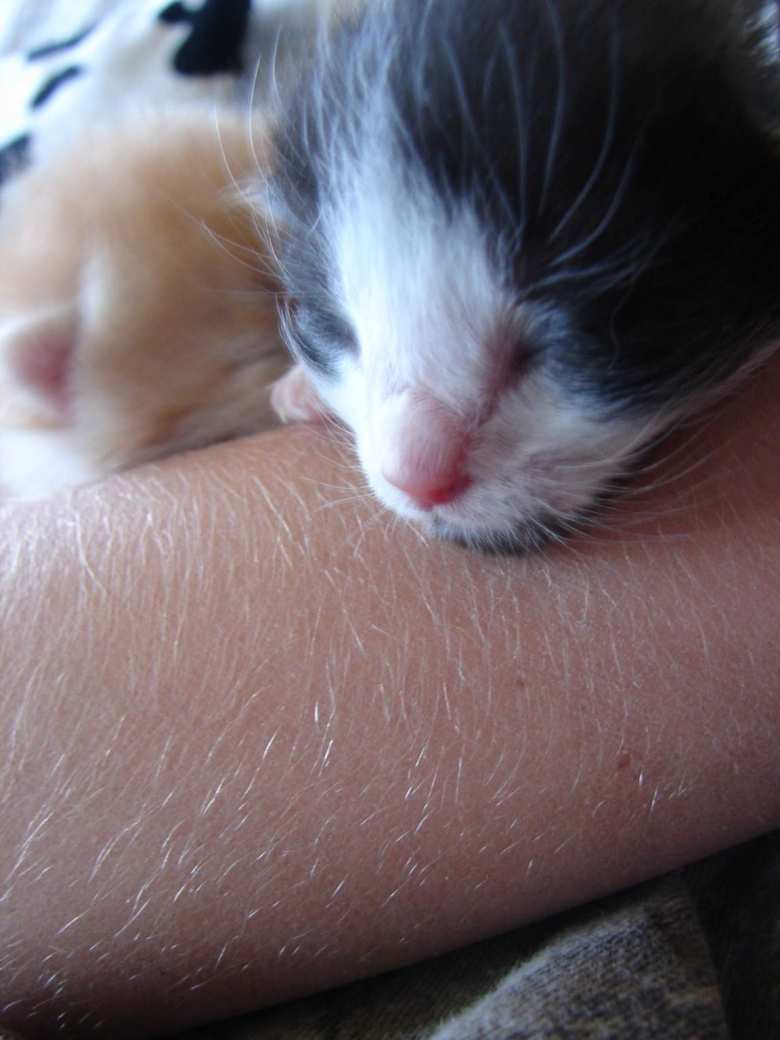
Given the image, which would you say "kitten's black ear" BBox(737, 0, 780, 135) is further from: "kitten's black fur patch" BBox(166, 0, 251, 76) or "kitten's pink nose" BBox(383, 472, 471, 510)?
"kitten's black fur patch" BBox(166, 0, 251, 76)

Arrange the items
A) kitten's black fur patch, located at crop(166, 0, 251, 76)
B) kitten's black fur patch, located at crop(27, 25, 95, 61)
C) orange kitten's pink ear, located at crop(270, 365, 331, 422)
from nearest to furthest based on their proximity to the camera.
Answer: orange kitten's pink ear, located at crop(270, 365, 331, 422)
kitten's black fur patch, located at crop(166, 0, 251, 76)
kitten's black fur patch, located at crop(27, 25, 95, 61)

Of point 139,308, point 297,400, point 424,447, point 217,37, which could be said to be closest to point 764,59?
point 424,447

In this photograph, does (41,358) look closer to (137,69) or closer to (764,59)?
(137,69)

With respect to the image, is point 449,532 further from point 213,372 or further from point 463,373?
point 213,372

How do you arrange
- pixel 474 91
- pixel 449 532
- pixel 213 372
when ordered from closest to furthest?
pixel 474 91 → pixel 449 532 → pixel 213 372

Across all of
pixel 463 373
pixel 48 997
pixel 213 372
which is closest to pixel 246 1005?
pixel 48 997

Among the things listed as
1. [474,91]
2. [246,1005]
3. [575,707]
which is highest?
[474,91]

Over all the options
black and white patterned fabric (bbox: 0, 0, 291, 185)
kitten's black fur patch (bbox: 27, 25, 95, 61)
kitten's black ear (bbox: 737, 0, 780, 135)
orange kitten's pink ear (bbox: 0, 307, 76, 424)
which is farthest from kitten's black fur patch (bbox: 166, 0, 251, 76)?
kitten's black ear (bbox: 737, 0, 780, 135)
